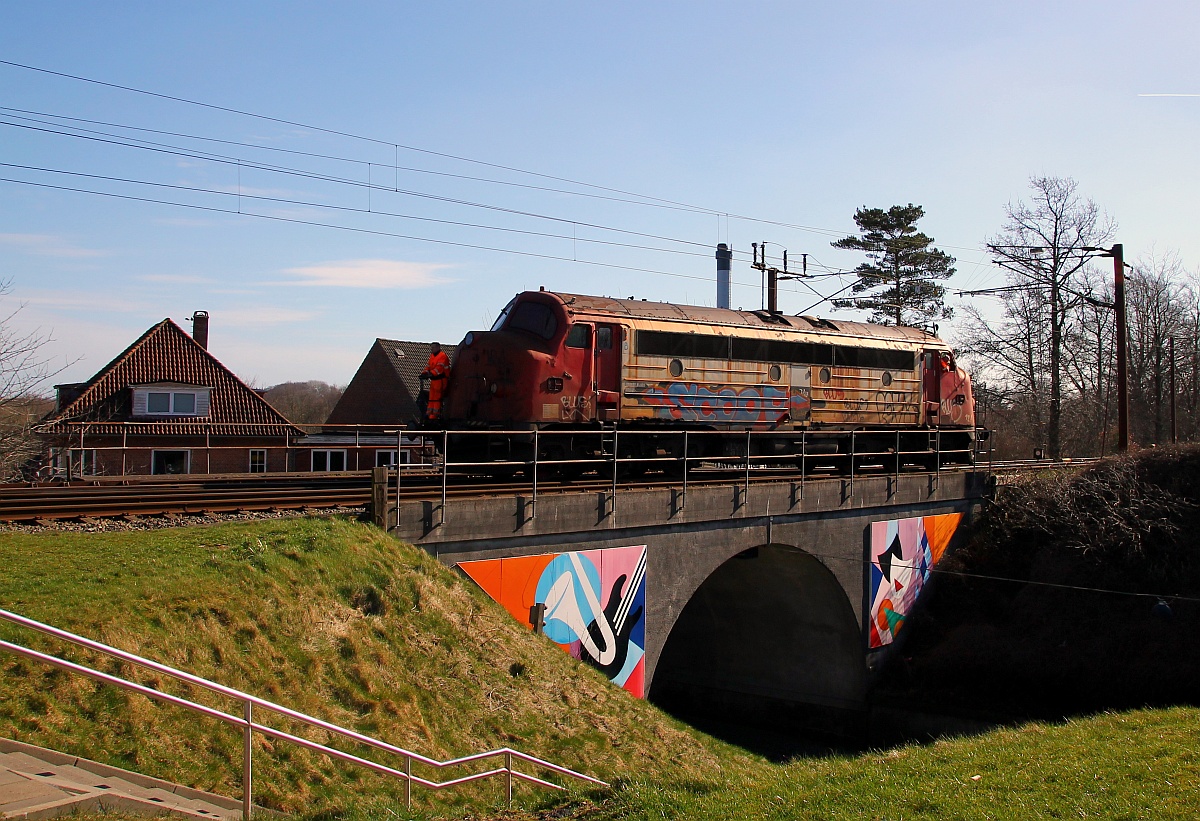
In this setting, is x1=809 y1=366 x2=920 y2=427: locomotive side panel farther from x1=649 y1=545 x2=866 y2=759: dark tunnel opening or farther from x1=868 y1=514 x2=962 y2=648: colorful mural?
x1=649 y1=545 x2=866 y2=759: dark tunnel opening

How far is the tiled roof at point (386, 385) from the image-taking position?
144 ft

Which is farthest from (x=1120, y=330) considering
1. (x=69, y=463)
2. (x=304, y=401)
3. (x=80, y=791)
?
(x=304, y=401)

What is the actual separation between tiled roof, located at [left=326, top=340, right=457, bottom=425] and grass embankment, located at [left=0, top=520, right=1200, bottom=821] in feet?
106

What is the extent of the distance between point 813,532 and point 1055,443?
24639 mm

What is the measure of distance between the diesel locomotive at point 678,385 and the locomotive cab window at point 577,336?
0.02m

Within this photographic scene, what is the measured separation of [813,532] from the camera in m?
20.2

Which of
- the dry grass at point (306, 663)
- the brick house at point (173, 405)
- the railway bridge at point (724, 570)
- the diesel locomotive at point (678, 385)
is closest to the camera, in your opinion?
the dry grass at point (306, 663)

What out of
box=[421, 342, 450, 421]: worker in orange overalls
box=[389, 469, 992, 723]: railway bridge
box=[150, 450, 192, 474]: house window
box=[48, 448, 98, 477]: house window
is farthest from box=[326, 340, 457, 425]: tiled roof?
box=[421, 342, 450, 421]: worker in orange overalls

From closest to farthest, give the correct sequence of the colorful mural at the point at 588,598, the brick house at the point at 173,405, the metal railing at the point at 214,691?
the metal railing at the point at 214,691 → the colorful mural at the point at 588,598 → the brick house at the point at 173,405

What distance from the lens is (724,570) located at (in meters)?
23.3

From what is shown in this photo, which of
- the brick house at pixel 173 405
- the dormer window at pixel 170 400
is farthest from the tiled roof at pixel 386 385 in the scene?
the dormer window at pixel 170 400

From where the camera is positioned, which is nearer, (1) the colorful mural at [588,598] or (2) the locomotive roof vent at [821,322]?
(1) the colorful mural at [588,598]

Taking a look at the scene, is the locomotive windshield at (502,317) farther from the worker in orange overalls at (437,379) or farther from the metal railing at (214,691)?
the metal railing at (214,691)

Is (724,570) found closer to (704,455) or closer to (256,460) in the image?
(704,455)
